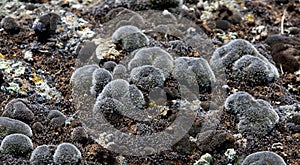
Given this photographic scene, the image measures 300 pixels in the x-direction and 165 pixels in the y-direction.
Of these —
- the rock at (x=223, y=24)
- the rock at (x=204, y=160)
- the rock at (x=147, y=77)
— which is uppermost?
the rock at (x=147, y=77)

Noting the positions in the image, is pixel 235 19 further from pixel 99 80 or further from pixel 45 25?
pixel 45 25

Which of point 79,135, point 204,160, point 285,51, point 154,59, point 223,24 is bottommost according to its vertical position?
point 204,160

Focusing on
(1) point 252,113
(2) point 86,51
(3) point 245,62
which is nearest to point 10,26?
(2) point 86,51

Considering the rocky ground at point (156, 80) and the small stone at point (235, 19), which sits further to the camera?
the small stone at point (235, 19)

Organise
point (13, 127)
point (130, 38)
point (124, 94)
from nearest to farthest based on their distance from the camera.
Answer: point (13, 127) → point (124, 94) → point (130, 38)

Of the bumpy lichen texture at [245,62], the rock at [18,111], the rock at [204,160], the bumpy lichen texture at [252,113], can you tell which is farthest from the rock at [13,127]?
the bumpy lichen texture at [245,62]

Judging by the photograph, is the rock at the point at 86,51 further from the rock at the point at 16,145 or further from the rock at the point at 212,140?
the rock at the point at 212,140

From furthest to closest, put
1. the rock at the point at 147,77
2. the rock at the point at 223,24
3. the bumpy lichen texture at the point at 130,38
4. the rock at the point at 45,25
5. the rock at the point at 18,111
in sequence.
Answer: the rock at the point at 223,24 → the rock at the point at 45,25 → the bumpy lichen texture at the point at 130,38 → the rock at the point at 147,77 → the rock at the point at 18,111

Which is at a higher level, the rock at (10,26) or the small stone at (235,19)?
the rock at (10,26)

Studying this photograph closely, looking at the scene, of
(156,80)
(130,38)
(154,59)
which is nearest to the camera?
(156,80)
